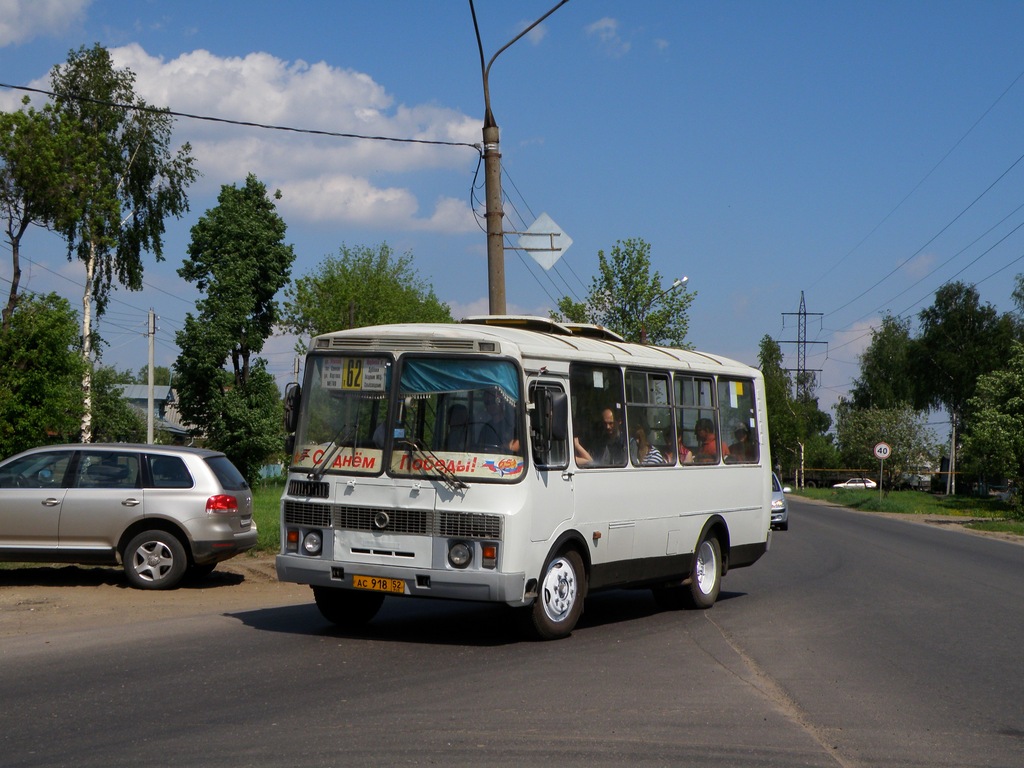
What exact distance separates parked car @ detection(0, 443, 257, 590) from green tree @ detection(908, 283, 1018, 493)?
262ft

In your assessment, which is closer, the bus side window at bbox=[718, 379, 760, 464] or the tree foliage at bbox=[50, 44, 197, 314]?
the bus side window at bbox=[718, 379, 760, 464]

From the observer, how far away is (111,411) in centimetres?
7219

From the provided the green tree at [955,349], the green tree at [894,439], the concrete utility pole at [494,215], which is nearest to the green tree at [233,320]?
the concrete utility pole at [494,215]

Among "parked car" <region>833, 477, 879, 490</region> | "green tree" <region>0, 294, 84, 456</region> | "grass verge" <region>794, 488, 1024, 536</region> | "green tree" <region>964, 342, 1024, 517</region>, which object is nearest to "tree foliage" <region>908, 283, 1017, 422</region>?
"parked car" <region>833, 477, 879, 490</region>

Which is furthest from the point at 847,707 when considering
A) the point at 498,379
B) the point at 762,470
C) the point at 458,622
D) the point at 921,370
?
the point at 921,370

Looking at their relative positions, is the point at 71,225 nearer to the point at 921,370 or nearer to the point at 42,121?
the point at 42,121

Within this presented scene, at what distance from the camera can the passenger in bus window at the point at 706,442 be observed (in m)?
13.5

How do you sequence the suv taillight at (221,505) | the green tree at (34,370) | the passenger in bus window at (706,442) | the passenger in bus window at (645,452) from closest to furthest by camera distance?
the passenger in bus window at (645,452) → the passenger in bus window at (706,442) → the suv taillight at (221,505) → the green tree at (34,370)

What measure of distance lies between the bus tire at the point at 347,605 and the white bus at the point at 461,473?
13 mm

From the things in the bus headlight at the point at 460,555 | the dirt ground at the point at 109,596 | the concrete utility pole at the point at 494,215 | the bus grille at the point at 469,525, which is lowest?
the dirt ground at the point at 109,596

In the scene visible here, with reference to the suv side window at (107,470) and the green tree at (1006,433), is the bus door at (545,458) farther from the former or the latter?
the green tree at (1006,433)

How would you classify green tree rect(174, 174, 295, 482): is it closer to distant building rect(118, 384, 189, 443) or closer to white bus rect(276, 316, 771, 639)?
white bus rect(276, 316, 771, 639)

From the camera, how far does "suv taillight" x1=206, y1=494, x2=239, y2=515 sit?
14.0 metres

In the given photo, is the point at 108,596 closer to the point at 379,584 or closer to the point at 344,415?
the point at 344,415
